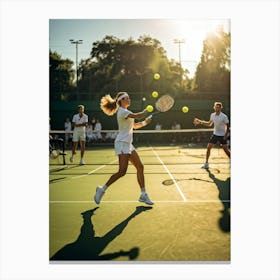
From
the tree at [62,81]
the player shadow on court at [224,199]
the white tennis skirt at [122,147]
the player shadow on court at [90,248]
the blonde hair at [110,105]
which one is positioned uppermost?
the tree at [62,81]

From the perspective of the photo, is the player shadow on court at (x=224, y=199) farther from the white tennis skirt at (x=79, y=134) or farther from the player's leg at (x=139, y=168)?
the white tennis skirt at (x=79, y=134)

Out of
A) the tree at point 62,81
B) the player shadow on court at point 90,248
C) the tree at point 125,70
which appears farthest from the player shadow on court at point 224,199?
the tree at point 125,70

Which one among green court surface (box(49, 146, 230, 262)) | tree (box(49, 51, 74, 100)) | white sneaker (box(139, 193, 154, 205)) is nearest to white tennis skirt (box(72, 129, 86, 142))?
green court surface (box(49, 146, 230, 262))

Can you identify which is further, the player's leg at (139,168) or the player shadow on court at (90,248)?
the player's leg at (139,168)

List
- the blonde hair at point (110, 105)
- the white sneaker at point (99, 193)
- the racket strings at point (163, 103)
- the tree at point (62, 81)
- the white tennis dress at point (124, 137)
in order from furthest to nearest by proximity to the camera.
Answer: the tree at point (62, 81) → the racket strings at point (163, 103) → the white sneaker at point (99, 193) → the blonde hair at point (110, 105) → the white tennis dress at point (124, 137)

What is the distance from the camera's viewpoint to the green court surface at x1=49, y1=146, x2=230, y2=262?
3646mm

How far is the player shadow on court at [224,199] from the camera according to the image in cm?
424
